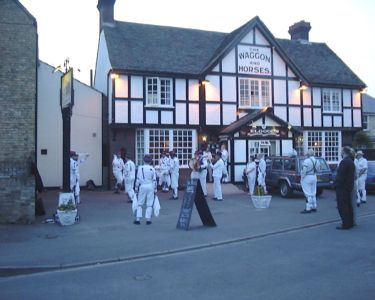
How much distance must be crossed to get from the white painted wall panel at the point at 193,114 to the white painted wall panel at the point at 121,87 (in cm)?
355

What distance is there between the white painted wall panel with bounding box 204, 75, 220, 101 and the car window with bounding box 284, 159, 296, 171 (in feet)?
20.9

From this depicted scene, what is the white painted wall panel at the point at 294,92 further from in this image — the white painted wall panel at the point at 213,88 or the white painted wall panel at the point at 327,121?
the white painted wall panel at the point at 213,88

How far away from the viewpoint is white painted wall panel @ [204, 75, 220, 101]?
23297 mm

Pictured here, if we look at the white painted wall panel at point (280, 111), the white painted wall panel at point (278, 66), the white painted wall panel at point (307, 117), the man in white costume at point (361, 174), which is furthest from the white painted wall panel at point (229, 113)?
the man in white costume at point (361, 174)

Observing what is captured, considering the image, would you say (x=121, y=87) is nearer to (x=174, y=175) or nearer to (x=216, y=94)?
(x=216, y=94)

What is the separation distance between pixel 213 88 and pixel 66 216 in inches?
537

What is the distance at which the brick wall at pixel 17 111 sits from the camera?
39.6ft

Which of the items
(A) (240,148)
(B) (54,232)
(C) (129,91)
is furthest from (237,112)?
(B) (54,232)

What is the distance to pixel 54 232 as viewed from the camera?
35.4 feet

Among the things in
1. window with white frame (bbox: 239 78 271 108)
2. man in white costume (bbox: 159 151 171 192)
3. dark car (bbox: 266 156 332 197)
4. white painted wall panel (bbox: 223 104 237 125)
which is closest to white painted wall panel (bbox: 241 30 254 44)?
window with white frame (bbox: 239 78 271 108)

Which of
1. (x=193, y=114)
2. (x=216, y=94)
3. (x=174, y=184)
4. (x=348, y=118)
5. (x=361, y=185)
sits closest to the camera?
(x=361, y=185)

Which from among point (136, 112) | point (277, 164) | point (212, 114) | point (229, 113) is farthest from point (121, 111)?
point (277, 164)

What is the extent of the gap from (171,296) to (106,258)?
2.68 m

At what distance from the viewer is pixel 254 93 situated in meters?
24.6
